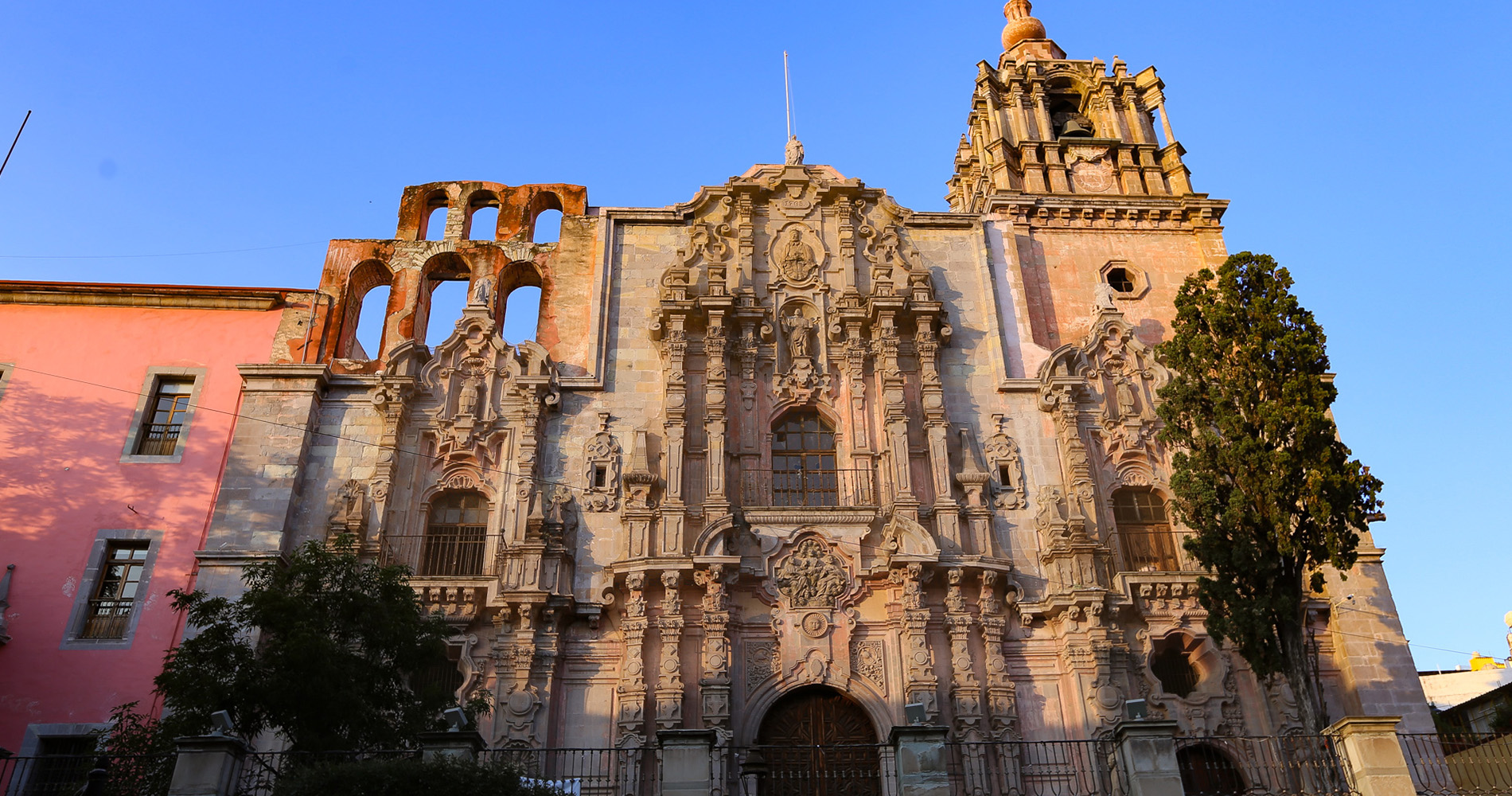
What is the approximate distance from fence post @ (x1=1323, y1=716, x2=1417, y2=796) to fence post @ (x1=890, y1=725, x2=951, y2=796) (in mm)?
5076

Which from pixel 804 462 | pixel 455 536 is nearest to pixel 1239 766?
pixel 804 462

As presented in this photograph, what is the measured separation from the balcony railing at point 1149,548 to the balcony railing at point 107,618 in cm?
1755

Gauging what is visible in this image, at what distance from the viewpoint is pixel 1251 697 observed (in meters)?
19.1

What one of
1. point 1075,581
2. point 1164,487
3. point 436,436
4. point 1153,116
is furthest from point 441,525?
point 1153,116

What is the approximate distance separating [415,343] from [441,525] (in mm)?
3735

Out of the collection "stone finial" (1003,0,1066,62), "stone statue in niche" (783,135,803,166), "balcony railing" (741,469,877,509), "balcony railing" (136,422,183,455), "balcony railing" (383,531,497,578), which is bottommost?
"balcony railing" (383,531,497,578)

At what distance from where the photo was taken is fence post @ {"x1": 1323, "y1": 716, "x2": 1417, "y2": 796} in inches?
526

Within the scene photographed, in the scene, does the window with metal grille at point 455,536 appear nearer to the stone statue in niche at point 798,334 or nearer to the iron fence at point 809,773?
the iron fence at point 809,773

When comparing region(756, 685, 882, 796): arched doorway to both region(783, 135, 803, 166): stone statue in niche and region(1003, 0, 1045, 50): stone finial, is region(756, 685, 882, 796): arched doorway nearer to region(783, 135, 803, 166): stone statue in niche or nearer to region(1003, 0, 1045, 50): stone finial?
region(783, 135, 803, 166): stone statue in niche

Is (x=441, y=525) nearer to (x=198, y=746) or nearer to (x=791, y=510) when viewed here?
(x=791, y=510)

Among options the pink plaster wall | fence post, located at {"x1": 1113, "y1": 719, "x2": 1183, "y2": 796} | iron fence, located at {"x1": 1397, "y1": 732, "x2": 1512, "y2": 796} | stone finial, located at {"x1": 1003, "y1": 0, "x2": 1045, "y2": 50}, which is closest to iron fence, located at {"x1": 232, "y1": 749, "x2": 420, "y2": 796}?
the pink plaster wall

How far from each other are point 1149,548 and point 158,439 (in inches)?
740

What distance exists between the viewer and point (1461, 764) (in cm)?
1864

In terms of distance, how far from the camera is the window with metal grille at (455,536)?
792 inches
